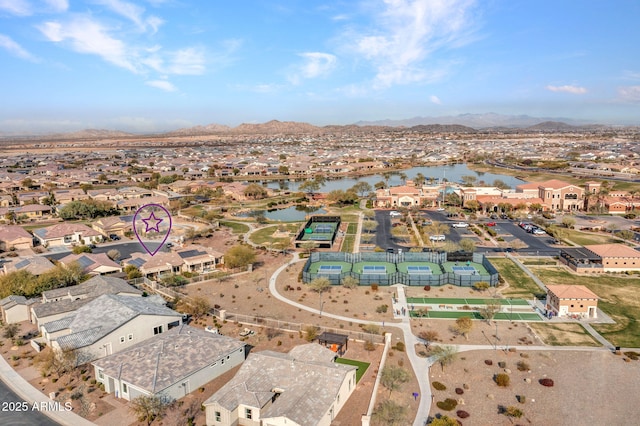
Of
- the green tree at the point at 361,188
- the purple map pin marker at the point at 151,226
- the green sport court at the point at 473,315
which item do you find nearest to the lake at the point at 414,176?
the green tree at the point at 361,188

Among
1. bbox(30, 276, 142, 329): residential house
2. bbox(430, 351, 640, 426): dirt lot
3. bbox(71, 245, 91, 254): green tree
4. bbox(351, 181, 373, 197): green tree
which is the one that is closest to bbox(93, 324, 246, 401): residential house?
bbox(30, 276, 142, 329): residential house

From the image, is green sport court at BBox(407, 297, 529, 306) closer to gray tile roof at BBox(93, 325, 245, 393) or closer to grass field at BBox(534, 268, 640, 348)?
grass field at BBox(534, 268, 640, 348)

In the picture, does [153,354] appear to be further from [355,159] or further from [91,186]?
[355,159]

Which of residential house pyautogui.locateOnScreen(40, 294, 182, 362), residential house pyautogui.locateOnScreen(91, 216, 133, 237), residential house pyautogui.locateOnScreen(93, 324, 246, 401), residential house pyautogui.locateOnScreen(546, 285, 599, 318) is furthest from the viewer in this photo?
residential house pyautogui.locateOnScreen(91, 216, 133, 237)

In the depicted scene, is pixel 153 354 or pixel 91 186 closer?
pixel 153 354

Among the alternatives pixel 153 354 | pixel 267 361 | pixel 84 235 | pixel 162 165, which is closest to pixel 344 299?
pixel 267 361

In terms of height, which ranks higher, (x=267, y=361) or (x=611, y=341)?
(x=267, y=361)
